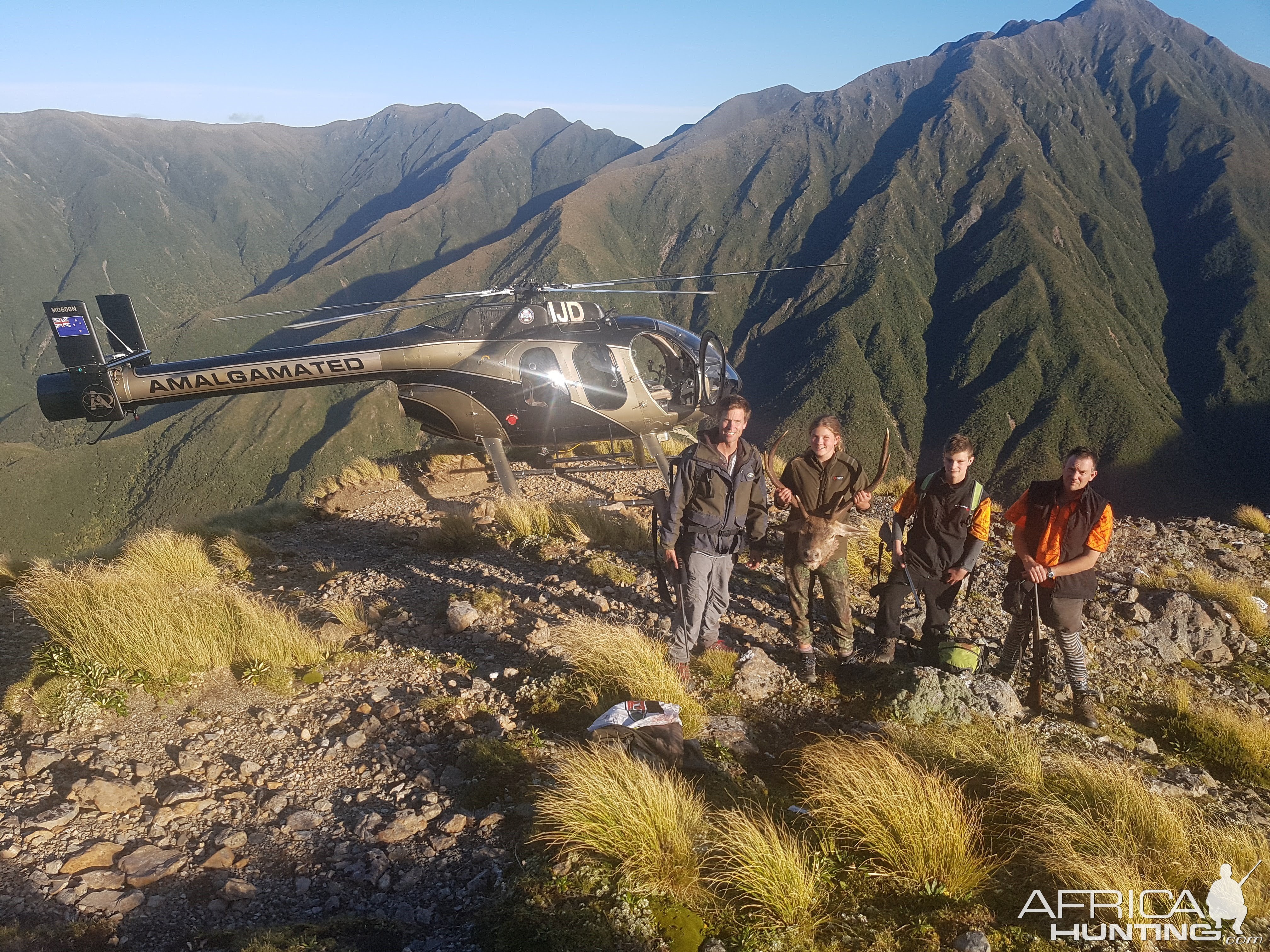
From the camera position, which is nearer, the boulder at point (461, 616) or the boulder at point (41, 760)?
the boulder at point (41, 760)

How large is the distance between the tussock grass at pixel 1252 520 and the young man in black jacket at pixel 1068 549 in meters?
8.34

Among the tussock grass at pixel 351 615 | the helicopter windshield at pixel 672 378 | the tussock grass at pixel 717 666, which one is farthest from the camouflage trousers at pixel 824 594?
the helicopter windshield at pixel 672 378

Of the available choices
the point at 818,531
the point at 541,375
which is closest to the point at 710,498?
the point at 818,531

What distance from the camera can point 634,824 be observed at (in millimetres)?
3359

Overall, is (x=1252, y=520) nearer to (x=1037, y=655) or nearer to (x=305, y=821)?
(x=1037, y=655)

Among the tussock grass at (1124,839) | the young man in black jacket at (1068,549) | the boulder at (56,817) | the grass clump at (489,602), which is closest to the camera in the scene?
the tussock grass at (1124,839)

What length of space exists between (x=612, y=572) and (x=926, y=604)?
3.47 meters

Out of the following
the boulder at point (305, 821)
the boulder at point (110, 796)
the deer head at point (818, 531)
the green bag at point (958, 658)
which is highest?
the deer head at point (818, 531)

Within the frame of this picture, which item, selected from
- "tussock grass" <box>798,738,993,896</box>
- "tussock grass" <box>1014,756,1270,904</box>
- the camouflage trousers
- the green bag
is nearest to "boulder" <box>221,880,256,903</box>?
"tussock grass" <box>798,738,993,896</box>

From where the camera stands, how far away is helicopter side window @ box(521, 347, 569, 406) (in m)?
10.9

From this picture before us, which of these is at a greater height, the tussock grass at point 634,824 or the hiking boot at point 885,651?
the tussock grass at point 634,824

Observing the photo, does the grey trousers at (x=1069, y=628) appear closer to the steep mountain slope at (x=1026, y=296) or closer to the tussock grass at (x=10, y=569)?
the tussock grass at (x=10, y=569)

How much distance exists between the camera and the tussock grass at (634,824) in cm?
325

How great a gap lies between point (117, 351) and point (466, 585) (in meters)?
7.85
